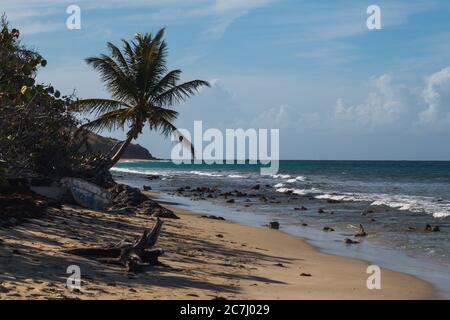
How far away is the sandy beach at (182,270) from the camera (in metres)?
8.64

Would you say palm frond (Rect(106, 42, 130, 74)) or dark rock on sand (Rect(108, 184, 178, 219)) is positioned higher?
palm frond (Rect(106, 42, 130, 74))

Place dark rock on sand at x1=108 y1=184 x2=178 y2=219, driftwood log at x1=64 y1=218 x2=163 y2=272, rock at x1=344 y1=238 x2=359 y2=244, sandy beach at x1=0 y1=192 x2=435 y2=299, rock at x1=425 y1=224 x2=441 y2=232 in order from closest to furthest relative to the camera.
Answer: sandy beach at x1=0 y1=192 x2=435 y2=299 → driftwood log at x1=64 y1=218 x2=163 y2=272 → rock at x1=344 y1=238 x2=359 y2=244 → dark rock on sand at x1=108 y1=184 x2=178 y2=219 → rock at x1=425 y1=224 x2=441 y2=232

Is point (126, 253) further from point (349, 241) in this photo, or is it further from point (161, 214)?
point (161, 214)

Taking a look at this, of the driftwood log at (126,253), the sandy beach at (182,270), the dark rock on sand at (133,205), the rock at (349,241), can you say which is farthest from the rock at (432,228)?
the driftwood log at (126,253)

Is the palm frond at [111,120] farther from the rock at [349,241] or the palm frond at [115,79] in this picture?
the rock at [349,241]

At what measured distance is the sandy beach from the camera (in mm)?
8641

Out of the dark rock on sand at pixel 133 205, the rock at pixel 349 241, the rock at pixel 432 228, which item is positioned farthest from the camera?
the rock at pixel 432 228

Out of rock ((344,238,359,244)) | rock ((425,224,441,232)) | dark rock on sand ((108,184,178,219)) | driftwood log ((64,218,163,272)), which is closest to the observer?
driftwood log ((64,218,163,272))

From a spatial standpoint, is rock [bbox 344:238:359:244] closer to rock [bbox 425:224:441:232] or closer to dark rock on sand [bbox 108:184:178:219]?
rock [bbox 425:224:441:232]

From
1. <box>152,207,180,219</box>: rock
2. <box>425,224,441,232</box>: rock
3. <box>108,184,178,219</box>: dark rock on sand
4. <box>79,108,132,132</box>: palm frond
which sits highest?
<box>79,108,132,132</box>: palm frond

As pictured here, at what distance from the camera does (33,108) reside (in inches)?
479

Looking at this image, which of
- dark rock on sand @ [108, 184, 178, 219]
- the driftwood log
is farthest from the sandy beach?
dark rock on sand @ [108, 184, 178, 219]

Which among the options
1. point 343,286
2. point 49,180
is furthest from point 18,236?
point 49,180

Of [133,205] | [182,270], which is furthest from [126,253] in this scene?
[133,205]
